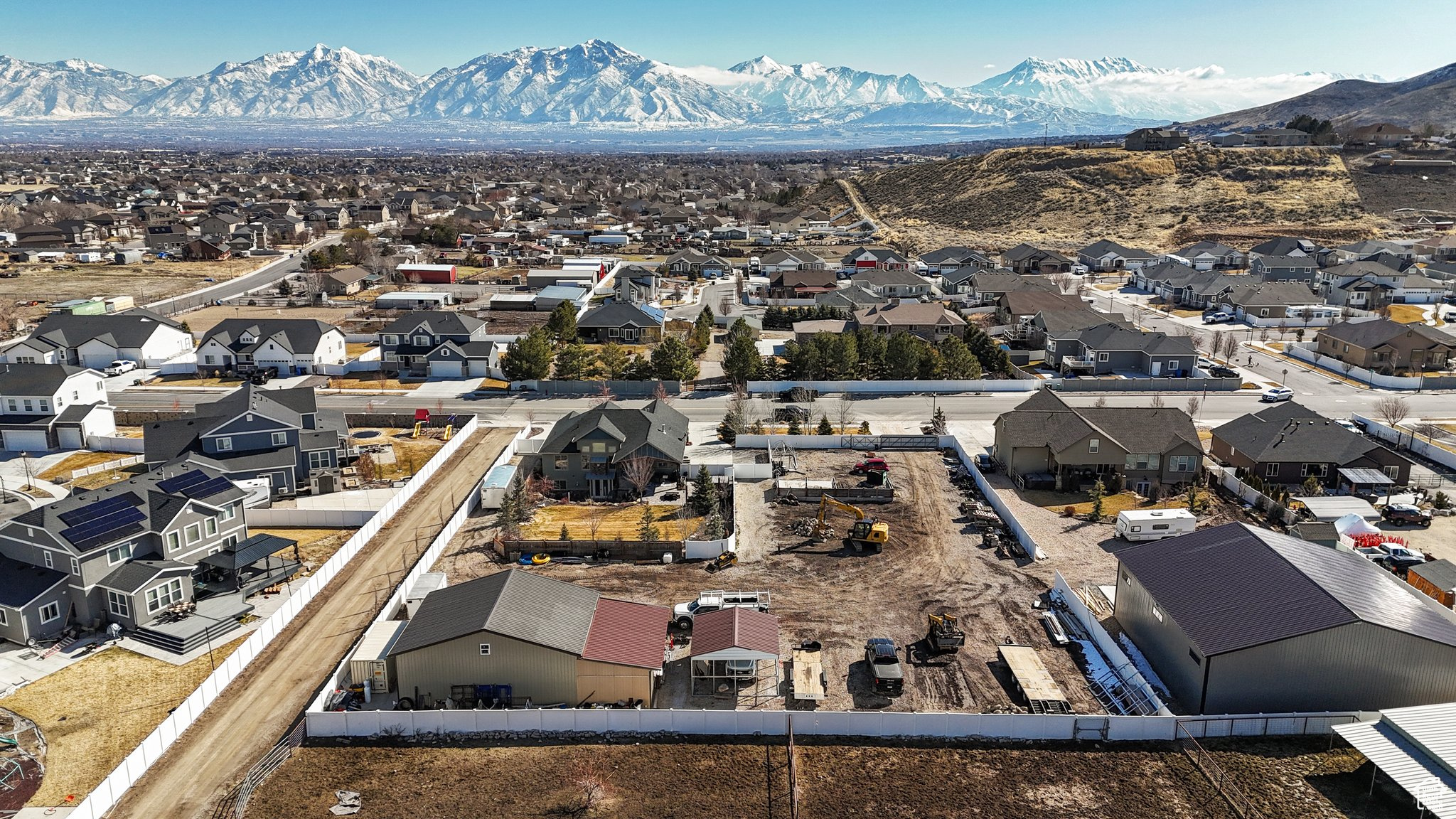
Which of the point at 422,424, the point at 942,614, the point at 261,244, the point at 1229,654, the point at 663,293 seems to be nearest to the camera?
the point at 1229,654

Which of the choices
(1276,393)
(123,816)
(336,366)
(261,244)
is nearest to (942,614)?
(123,816)

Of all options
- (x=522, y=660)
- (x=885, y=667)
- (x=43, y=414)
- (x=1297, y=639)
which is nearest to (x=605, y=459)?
(x=522, y=660)

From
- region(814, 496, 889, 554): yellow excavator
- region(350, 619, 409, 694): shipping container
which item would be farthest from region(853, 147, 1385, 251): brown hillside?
region(350, 619, 409, 694): shipping container

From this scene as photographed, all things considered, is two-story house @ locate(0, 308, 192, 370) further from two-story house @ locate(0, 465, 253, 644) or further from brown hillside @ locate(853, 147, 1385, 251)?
brown hillside @ locate(853, 147, 1385, 251)

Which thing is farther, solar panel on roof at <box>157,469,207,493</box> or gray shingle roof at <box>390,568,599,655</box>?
solar panel on roof at <box>157,469,207,493</box>

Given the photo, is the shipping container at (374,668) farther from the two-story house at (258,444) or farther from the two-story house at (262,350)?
the two-story house at (262,350)

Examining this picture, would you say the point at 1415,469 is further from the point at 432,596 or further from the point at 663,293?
the point at 663,293
